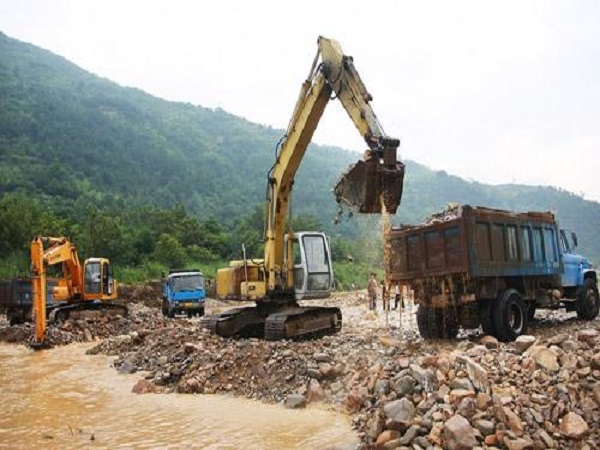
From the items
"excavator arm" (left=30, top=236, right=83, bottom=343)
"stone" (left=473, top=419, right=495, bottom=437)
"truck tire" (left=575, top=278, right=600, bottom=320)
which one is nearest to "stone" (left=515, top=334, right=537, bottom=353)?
"stone" (left=473, top=419, right=495, bottom=437)

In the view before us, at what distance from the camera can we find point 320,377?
8.70 meters

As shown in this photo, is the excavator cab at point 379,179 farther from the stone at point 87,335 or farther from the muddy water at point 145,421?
the stone at point 87,335

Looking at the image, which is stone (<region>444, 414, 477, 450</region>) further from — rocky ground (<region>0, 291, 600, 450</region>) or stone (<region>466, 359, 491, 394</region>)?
stone (<region>466, 359, 491, 394</region>)

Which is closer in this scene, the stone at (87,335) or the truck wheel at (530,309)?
the truck wheel at (530,309)

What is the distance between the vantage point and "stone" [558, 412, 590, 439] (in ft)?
17.6

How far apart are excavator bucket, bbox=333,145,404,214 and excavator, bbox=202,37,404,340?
Result: 500 millimetres

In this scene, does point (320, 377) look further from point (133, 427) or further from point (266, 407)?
point (133, 427)

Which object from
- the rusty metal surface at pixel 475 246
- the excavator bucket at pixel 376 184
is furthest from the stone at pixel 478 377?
the rusty metal surface at pixel 475 246

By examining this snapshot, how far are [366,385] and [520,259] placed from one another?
607cm

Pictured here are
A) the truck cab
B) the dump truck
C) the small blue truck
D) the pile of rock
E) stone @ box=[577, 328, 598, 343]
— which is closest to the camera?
the pile of rock

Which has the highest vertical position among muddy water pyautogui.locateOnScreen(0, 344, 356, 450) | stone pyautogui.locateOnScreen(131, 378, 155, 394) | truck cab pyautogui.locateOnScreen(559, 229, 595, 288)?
truck cab pyautogui.locateOnScreen(559, 229, 595, 288)

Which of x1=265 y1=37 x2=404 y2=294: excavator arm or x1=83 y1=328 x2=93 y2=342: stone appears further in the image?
x1=83 y1=328 x2=93 y2=342: stone

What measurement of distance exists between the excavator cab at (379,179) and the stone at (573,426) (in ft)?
17.3

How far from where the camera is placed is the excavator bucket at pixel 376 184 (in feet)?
33.1
